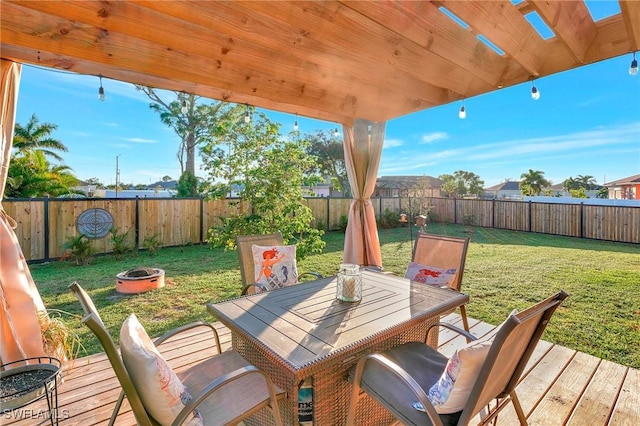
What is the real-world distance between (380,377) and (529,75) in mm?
2767

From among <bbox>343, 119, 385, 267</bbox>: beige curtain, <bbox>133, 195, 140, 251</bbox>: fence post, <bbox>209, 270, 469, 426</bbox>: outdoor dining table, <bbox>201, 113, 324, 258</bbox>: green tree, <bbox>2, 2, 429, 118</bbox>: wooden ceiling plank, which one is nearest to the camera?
<bbox>209, 270, 469, 426</bbox>: outdoor dining table

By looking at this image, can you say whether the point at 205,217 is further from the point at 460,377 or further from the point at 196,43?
the point at 460,377

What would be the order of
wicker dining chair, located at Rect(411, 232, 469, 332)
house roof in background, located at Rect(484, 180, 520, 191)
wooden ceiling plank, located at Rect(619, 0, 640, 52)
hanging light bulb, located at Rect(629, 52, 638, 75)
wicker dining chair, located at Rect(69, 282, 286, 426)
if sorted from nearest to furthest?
wicker dining chair, located at Rect(69, 282, 286, 426) → wooden ceiling plank, located at Rect(619, 0, 640, 52) → hanging light bulb, located at Rect(629, 52, 638, 75) → wicker dining chair, located at Rect(411, 232, 469, 332) → house roof in background, located at Rect(484, 180, 520, 191)

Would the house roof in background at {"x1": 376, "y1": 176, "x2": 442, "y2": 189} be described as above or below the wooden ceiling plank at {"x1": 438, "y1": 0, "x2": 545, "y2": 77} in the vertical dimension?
above

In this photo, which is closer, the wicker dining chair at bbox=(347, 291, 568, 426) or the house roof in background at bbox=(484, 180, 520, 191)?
the wicker dining chair at bbox=(347, 291, 568, 426)

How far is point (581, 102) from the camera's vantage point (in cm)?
1111

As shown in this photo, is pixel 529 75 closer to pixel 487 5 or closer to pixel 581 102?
pixel 487 5

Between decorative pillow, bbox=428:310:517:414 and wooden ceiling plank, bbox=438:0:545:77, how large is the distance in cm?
172

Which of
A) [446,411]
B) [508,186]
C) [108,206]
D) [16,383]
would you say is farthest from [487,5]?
[508,186]

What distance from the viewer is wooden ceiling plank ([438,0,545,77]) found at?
1714mm

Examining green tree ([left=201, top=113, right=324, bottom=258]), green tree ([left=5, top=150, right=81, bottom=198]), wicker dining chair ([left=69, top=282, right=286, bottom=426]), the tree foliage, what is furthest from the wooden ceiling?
green tree ([left=5, top=150, right=81, bottom=198])

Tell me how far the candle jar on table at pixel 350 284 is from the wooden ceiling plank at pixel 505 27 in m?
1.68

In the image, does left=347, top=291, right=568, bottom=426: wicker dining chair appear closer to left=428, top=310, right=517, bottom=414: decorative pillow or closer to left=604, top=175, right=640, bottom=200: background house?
left=428, top=310, right=517, bottom=414: decorative pillow

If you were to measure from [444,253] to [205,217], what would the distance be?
6.05 m
